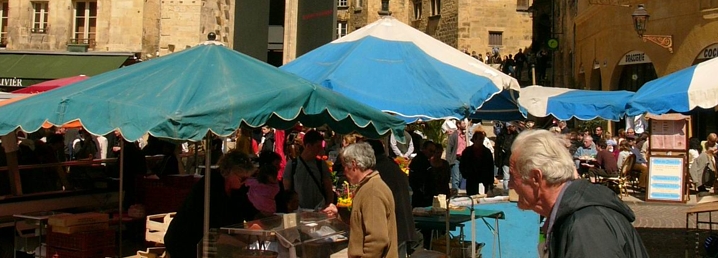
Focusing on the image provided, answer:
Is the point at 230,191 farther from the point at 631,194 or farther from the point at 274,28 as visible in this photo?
the point at 274,28

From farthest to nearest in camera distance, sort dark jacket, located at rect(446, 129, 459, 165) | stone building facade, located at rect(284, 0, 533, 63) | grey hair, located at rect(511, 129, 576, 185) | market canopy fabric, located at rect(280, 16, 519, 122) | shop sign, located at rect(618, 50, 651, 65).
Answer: stone building facade, located at rect(284, 0, 533, 63)
shop sign, located at rect(618, 50, 651, 65)
dark jacket, located at rect(446, 129, 459, 165)
market canopy fabric, located at rect(280, 16, 519, 122)
grey hair, located at rect(511, 129, 576, 185)

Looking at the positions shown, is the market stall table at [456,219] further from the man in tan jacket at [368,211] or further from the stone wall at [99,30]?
the stone wall at [99,30]

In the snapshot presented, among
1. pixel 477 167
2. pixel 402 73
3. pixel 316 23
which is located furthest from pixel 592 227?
pixel 316 23

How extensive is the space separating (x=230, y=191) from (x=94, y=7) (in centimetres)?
2486

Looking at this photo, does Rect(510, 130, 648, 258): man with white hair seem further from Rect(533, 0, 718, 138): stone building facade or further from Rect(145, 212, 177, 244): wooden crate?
Rect(533, 0, 718, 138): stone building facade

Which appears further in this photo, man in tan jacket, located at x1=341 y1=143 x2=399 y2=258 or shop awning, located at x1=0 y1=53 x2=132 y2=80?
shop awning, located at x1=0 y1=53 x2=132 y2=80

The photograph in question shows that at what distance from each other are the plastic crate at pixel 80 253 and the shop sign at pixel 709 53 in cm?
1480

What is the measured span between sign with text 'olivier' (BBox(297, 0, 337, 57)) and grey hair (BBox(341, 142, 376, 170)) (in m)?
16.4

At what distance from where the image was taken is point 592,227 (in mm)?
2730

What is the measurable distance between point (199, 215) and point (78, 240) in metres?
2.44

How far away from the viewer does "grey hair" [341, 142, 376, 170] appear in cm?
530

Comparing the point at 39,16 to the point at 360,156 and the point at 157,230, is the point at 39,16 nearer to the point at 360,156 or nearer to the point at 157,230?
the point at 157,230

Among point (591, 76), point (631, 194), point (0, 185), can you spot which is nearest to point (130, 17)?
point (591, 76)

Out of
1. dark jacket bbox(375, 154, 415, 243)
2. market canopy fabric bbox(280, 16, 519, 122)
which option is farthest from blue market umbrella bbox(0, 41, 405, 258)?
market canopy fabric bbox(280, 16, 519, 122)
